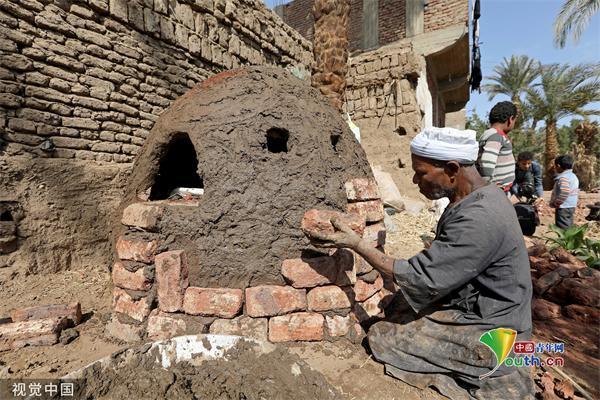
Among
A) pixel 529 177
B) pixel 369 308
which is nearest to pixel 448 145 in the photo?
pixel 369 308

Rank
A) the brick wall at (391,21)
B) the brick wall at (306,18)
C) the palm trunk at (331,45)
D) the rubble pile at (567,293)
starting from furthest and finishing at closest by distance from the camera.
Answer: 1. the brick wall at (306,18)
2. the brick wall at (391,21)
3. the palm trunk at (331,45)
4. the rubble pile at (567,293)

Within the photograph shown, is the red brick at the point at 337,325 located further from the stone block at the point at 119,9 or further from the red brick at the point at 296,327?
the stone block at the point at 119,9

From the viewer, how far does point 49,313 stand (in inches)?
86.4

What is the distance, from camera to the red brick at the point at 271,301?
1886 mm

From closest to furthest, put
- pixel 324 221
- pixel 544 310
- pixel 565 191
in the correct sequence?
pixel 324 221
pixel 544 310
pixel 565 191

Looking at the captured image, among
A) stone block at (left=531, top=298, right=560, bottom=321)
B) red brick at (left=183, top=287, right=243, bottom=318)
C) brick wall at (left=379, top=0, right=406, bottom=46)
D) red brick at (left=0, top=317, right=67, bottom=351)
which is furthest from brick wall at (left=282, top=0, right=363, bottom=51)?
red brick at (left=0, top=317, right=67, bottom=351)

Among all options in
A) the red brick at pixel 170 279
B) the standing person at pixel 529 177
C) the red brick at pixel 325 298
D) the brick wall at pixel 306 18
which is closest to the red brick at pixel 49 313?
the red brick at pixel 170 279

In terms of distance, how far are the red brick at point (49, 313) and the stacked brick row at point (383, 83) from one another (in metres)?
7.25

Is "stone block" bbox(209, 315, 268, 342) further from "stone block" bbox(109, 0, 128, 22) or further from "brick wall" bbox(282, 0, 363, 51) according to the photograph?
"brick wall" bbox(282, 0, 363, 51)

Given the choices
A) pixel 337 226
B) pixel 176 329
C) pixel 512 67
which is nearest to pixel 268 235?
pixel 337 226

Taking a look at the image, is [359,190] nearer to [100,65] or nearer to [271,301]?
[271,301]

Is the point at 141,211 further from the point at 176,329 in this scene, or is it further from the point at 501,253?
the point at 501,253

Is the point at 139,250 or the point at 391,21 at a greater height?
the point at 391,21

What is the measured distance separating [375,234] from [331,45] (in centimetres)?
468
